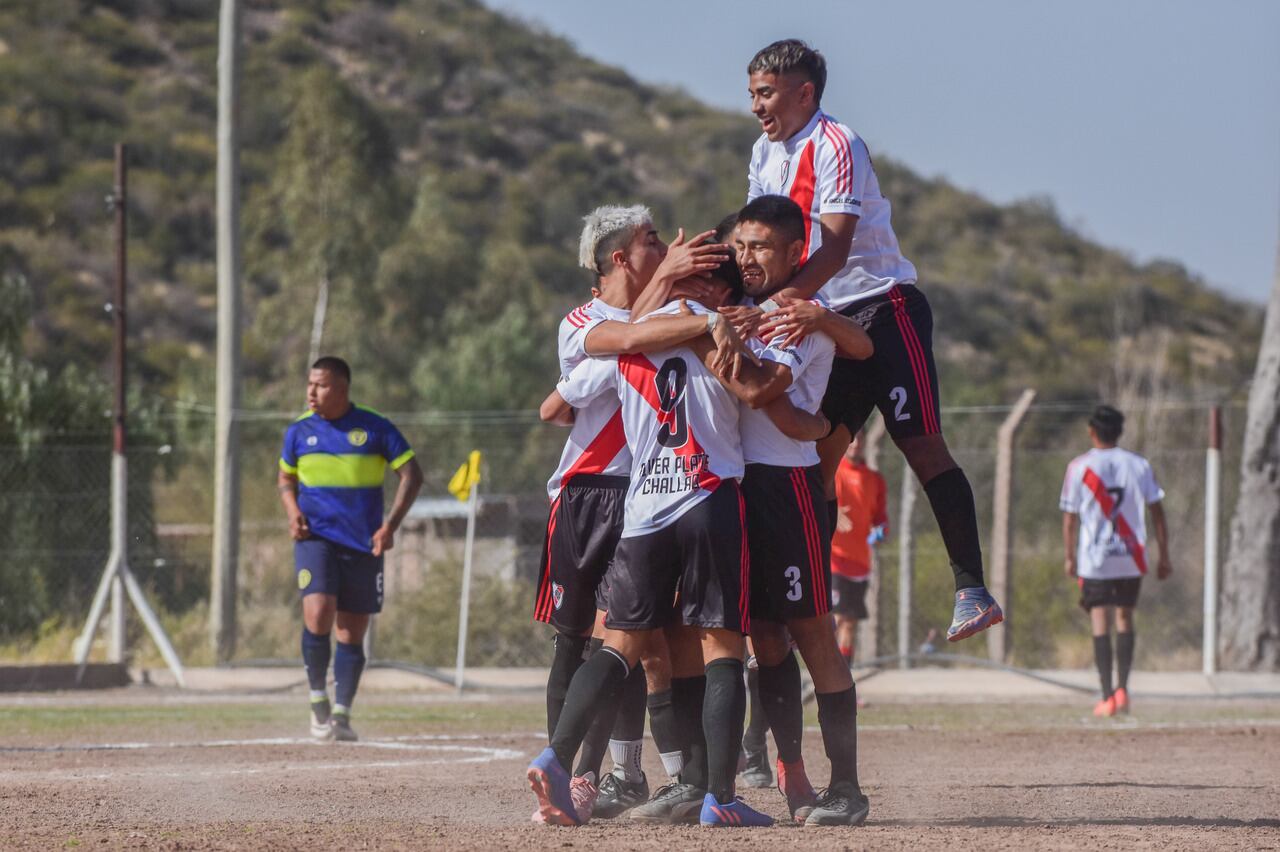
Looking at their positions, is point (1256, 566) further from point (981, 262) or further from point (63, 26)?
point (63, 26)

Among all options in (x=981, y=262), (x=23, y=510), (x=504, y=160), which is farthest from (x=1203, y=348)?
(x=23, y=510)

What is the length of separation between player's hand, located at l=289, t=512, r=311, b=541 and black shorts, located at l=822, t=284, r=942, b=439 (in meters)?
4.41

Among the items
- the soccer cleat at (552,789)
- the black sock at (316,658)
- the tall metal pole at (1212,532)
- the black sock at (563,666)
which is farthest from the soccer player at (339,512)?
the tall metal pole at (1212,532)

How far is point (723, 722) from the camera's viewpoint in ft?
17.1

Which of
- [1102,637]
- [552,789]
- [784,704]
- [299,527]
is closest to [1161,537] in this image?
[1102,637]

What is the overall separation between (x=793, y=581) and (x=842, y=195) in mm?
1261

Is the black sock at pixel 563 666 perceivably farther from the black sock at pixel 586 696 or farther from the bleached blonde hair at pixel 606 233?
the bleached blonde hair at pixel 606 233

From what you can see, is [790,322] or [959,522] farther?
[959,522]

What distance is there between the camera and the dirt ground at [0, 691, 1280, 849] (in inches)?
190

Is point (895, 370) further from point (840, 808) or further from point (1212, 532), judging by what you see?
point (1212, 532)

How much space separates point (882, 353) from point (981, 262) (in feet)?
199

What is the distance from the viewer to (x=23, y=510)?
1512 centimetres

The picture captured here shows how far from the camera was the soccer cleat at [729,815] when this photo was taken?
5121 millimetres

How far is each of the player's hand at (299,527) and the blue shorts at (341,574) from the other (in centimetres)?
5
